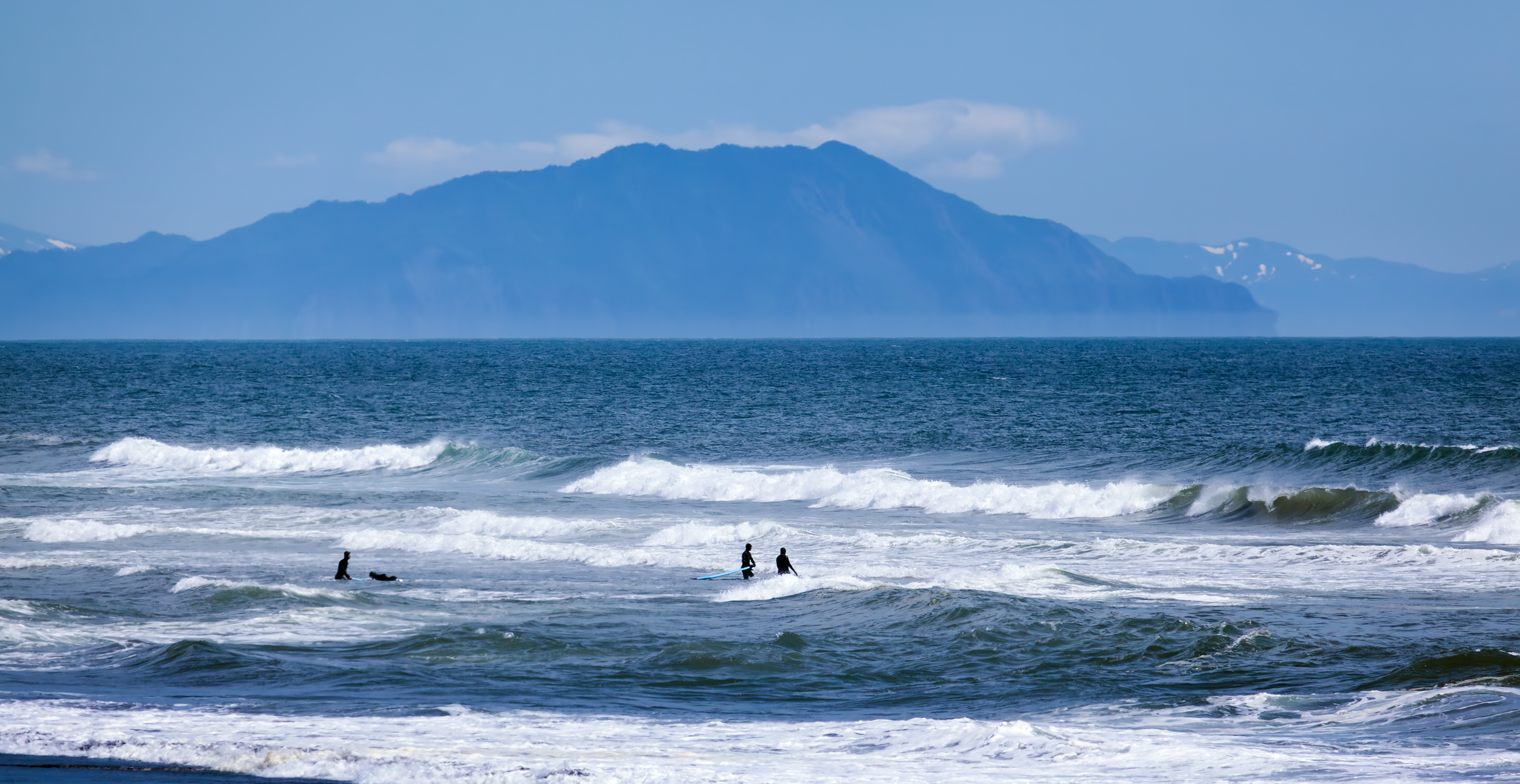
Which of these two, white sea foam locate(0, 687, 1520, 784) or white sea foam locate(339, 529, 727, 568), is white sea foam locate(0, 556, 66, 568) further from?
white sea foam locate(0, 687, 1520, 784)

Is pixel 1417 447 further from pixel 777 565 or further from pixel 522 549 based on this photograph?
pixel 522 549

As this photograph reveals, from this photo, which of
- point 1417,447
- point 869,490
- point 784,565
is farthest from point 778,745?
point 1417,447

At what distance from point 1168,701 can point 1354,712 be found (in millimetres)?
2041

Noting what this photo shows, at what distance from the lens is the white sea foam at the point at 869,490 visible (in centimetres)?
3556

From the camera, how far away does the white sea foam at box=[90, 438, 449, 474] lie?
48.9 meters

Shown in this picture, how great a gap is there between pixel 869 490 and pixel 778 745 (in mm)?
24986

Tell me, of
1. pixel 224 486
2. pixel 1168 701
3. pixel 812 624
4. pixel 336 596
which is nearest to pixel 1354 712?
pixel 1168 701

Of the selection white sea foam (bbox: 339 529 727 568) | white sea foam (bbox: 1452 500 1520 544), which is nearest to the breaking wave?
white sea foam (bbox: 1452 500 1520 544)

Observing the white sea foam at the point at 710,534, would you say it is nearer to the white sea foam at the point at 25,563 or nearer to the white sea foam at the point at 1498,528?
the white sea foam at the point at 25,563

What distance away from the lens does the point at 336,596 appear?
2242 centimetres

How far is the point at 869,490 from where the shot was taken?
1511 inches

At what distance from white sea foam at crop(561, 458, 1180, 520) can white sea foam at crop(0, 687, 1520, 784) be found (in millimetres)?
20060

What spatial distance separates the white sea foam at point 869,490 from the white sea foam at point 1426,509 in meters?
5.85

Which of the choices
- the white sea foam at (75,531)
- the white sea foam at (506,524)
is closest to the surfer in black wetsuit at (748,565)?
the white sea foam at (506,524)
